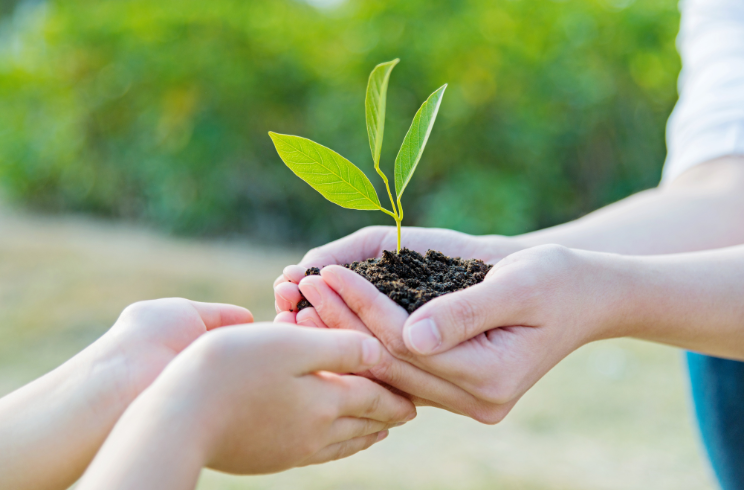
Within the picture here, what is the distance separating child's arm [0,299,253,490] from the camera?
3.56 feet

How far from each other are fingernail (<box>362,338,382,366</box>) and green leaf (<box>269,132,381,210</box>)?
385 millimetres

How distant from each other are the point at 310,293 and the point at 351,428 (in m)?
0.28

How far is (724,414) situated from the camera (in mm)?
1627

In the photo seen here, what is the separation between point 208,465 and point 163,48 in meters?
4.30

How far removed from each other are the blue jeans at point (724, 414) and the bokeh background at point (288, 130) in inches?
58.5

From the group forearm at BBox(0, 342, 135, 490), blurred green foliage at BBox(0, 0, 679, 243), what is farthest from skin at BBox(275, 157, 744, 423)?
blurred green foliage at BBox(0, 0, 679, 243)

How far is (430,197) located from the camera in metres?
4.28

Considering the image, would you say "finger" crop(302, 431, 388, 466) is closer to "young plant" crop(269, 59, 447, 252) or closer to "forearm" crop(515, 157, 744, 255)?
"young plant" crop(269, 59, 447, 252)

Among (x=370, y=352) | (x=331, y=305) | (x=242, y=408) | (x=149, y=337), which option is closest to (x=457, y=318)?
(x=370, y=352)

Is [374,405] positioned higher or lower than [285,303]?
lower

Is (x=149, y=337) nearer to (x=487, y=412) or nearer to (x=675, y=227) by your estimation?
(x=487, y=412)

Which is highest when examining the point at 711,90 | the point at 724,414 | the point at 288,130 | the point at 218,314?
the point at 288,130

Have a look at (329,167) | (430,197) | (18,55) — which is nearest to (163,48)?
(18,55)

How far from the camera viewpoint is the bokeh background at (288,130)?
3885 millimetres
